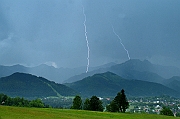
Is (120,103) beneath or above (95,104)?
above

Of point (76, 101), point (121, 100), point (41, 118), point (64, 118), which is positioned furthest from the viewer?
point (76, 101)

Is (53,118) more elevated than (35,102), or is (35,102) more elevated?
(35,102)

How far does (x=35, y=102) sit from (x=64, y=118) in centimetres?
7201

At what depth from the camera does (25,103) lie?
106375 millimetres

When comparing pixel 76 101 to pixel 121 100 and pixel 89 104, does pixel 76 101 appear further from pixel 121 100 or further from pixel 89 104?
pixel 121 100

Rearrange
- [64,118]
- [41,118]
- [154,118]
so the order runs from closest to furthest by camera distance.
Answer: [41,118] → [64,118] → [154,118]

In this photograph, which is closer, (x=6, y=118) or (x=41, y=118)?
(x=6, y=118)

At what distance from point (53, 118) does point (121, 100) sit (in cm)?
4740

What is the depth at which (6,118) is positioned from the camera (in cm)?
3191

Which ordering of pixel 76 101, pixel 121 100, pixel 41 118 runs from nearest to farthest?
pixel 41 118
pixel 121 100
pixel 76 101

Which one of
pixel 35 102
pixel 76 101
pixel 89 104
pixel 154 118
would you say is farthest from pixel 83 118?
pixel 35 102

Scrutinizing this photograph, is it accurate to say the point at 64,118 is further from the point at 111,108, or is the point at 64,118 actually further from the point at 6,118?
the point at 111,108

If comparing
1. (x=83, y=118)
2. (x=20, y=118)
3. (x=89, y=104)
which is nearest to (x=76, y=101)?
(x=89, y=104)

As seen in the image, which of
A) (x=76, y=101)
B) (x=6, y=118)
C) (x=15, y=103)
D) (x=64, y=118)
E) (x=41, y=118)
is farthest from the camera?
(x=15, y=103)
